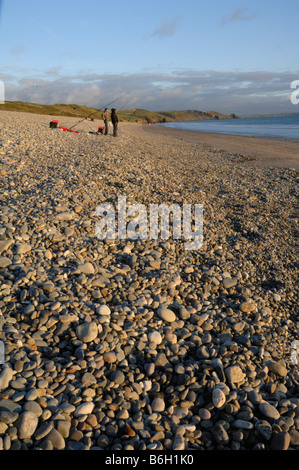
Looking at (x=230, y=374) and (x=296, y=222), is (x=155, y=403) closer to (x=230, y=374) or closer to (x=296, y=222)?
(x=230, y=374)

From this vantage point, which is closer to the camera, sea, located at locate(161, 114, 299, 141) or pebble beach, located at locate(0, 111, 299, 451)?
pebble beach, located at locate(0, 111, 299, 451)

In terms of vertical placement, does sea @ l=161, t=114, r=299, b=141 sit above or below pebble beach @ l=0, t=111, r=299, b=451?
above

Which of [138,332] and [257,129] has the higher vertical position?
[257,129]

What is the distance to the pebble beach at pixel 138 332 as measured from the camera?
3035 mm

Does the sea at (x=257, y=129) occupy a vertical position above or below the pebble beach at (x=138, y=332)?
above

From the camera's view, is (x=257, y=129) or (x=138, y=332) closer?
(x=138, y=332)

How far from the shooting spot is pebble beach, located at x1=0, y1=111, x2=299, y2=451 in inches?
119

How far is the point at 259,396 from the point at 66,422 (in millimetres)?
2239

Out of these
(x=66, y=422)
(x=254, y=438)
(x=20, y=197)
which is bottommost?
(x=254, y=438)

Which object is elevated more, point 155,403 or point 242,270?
point 242,270

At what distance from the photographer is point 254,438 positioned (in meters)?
3.06

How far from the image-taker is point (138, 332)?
4250 mm

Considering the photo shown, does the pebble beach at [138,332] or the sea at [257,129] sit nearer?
the pebble beach at [138,332]
